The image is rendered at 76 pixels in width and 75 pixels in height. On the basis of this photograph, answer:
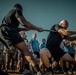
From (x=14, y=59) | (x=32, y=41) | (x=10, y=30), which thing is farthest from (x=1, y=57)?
(x=10, y=30)

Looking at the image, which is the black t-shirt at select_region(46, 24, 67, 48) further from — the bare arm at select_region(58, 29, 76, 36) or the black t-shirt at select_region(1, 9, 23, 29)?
the black t-shirt at select_region(1, 9, 23, 29)

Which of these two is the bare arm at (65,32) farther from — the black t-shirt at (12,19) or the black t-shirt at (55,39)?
the black t-shirt at (12,19)

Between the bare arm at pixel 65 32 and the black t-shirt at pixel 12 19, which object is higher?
the black t-shirt at pixel 12 19

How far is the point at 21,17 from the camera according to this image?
204 inches

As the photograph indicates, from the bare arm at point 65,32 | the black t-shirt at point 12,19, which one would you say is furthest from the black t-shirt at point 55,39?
the black t-shirt at point 12,19

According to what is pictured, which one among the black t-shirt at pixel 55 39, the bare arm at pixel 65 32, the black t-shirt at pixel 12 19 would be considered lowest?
the black t-shirt at pixel 55 39

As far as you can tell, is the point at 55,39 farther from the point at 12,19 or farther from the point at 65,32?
the point at 12,19

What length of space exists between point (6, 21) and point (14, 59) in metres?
5.95

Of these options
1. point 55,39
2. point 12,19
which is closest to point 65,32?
point 55,39

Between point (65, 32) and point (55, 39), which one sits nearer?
point (65, 32)

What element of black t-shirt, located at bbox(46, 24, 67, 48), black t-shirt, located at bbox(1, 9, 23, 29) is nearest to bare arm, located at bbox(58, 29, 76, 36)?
black t-shirt, located at bbox(46, 24, 67, 48)

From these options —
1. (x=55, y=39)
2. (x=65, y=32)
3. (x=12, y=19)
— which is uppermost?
(x=12, y=19)

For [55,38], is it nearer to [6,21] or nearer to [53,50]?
[53,50]

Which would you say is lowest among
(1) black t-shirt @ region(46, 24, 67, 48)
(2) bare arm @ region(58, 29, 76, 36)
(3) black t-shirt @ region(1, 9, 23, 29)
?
(1) black t-shirt @ region(46, 24, 67, 48)
